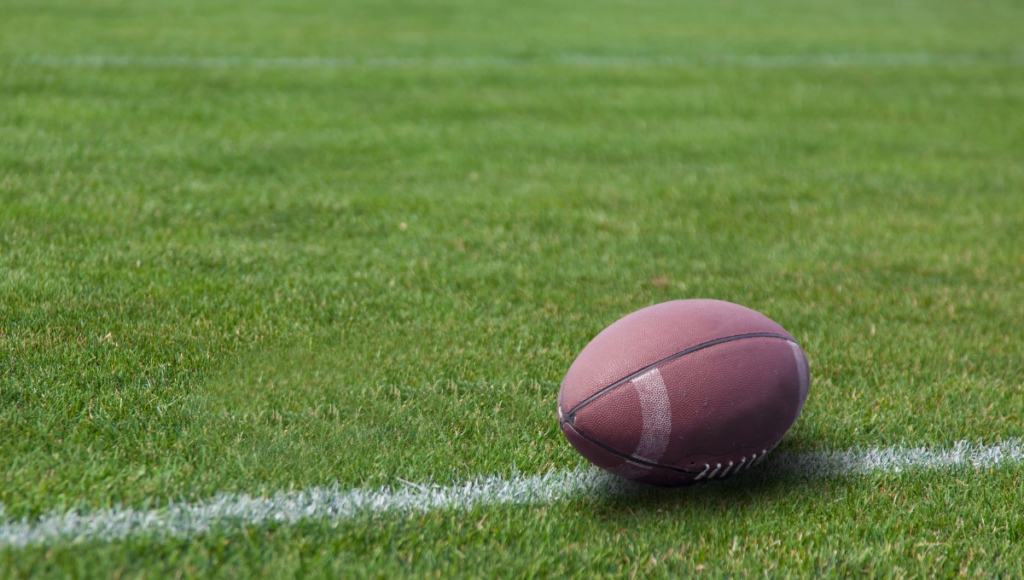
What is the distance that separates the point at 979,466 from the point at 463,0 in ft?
39.8

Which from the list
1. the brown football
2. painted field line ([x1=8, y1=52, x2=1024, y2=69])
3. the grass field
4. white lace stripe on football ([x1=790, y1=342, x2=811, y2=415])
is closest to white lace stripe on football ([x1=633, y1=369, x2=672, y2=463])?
the brown football

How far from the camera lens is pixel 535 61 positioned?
9070 mm

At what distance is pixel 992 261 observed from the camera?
459 centimetres

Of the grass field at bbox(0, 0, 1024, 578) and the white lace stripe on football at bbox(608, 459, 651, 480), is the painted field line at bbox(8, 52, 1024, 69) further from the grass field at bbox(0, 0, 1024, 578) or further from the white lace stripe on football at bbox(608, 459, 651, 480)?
the white lace stripe on football at bbox(608, 459, 651, 480)

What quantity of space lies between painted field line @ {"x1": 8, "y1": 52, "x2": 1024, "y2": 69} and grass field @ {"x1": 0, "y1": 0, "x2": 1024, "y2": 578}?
0.09m

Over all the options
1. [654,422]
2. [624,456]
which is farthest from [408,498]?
[654,422]

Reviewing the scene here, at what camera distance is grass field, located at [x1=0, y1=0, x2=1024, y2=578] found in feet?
7.66

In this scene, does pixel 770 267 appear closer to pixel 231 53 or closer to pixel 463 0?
pixel 231 53

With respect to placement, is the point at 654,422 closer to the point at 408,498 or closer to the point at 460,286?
the point at 408,498

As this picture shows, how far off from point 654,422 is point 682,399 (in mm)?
112

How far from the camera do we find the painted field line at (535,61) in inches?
293

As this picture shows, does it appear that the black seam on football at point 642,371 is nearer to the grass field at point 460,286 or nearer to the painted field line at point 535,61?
the grass field at point 460,286

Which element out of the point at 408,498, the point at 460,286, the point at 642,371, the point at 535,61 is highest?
the point at 535,61

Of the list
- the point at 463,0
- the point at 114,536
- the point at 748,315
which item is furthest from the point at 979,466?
the point at 463,0
